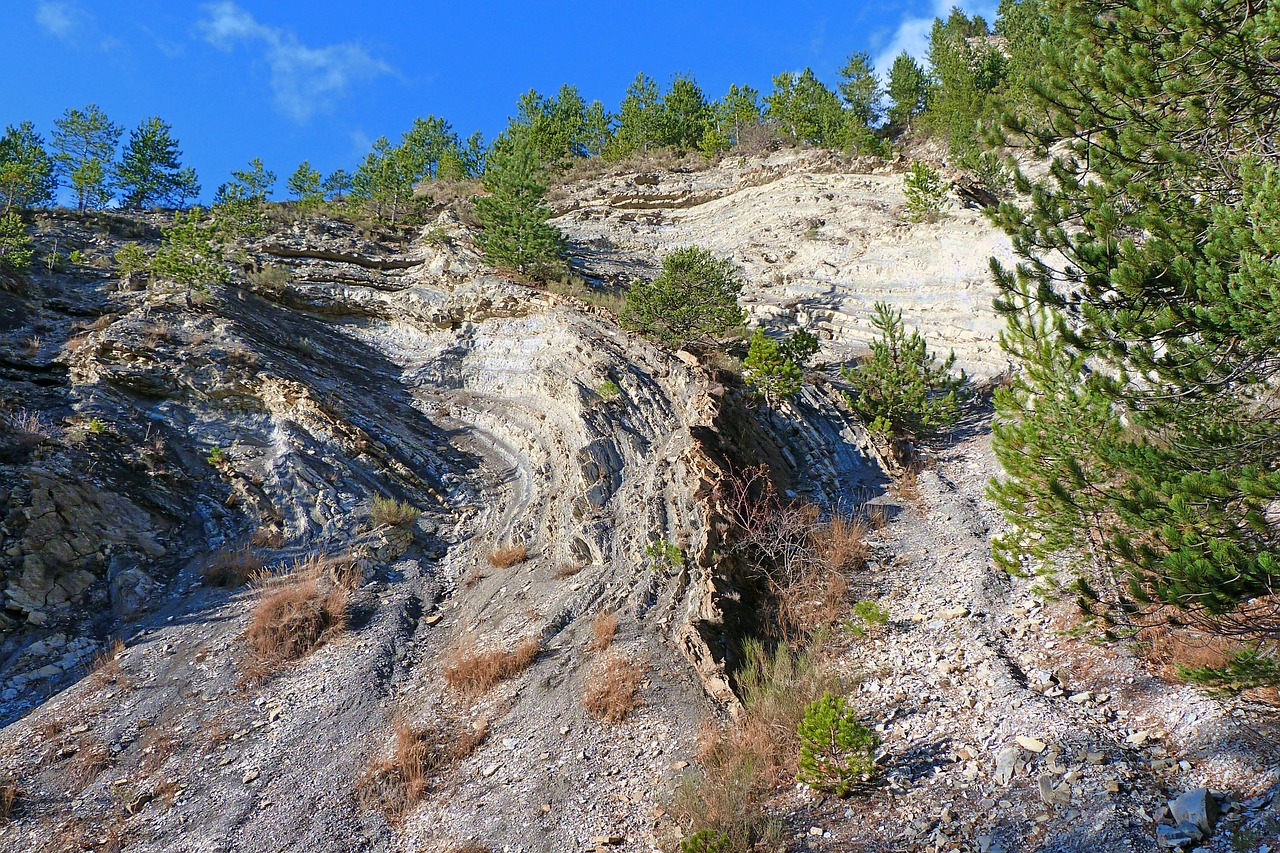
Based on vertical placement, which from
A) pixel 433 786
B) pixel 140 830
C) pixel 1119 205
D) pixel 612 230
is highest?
pixel 612 230

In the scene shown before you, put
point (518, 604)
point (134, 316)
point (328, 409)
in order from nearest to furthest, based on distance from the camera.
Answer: point (518, 604) → point (328, 409) → point (134, 316)

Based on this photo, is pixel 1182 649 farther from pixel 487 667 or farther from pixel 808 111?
pixel 808 111

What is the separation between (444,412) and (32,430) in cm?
845

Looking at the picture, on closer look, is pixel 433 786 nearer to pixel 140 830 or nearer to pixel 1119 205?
pixel 140 830

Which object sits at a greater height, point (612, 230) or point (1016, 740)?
point (612, 230)

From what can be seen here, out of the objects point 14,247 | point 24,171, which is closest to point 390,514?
point 14,247

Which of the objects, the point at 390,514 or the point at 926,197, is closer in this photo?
the point at 390,514

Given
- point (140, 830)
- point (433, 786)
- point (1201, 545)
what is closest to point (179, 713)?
point (140, 830)

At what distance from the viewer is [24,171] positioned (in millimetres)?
27688

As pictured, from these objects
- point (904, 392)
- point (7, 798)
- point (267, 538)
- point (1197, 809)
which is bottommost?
point (1197, 809)

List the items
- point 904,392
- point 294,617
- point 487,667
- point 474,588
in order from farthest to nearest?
point 904,392 < point 474,588 < point 294,617 < point 487,667

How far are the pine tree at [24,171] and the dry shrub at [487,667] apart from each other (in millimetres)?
28989

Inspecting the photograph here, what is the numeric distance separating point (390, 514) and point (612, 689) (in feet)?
24.2

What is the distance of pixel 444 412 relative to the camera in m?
18.2
